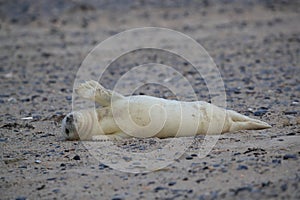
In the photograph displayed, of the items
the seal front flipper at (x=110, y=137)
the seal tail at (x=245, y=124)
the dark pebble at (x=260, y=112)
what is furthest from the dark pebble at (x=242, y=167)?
the dark pebble at (x=260, y=112)

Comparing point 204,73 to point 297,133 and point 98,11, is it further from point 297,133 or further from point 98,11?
point 98,11

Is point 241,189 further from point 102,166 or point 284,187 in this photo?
point 102,166

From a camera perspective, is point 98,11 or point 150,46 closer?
point 150,46

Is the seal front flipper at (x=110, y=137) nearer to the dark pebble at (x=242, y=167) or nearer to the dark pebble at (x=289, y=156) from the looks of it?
the dark pebble at (x=242, y=167)

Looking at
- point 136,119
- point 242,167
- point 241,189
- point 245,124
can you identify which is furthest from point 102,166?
point 245,124

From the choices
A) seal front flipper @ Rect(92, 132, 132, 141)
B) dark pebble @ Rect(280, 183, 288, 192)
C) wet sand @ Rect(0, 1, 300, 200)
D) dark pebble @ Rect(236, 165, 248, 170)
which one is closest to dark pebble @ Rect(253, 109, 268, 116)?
wet sand @ Rect(0, 1, 300, 200)

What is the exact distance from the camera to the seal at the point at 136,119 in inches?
175

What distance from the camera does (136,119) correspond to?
4461mm

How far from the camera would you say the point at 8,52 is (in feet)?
31.6

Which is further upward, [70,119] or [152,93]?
[152,93]

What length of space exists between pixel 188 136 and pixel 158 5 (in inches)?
343

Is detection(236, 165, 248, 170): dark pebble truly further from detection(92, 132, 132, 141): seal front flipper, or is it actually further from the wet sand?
detection(92, 132, 132, 141): seal front flipper

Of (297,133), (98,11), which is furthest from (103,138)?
(98,11)

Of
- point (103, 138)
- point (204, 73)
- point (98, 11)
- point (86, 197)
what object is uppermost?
point (98, 11)
